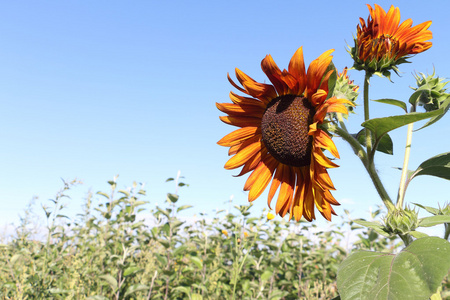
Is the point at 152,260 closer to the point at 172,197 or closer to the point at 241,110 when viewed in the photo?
the point at 172,197

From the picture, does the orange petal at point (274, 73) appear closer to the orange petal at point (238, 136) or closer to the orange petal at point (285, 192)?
the orange petal at point (238, 136)

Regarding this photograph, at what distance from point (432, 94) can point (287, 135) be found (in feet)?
1.89

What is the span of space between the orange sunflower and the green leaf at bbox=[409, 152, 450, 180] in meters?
0.34

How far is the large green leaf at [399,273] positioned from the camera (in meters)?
0.80

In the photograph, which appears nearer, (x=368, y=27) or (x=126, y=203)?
(x=368, y=27)

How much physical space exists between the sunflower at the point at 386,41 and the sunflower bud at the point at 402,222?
0.47 metres

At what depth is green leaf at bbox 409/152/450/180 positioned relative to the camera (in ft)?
4.02

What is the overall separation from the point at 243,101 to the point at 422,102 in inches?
25.9

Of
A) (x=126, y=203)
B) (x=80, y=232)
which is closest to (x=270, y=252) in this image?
(x=126, y=203)

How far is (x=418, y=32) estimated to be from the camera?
1.30 meters

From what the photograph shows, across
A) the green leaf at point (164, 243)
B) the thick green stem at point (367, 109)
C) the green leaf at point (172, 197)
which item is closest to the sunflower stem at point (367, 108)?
the thick green stem at point (367, 109)

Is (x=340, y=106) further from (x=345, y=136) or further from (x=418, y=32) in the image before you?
(x=418, y=32)

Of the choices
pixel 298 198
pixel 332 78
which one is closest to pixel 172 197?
pixel 298 198

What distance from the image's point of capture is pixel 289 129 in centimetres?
122
